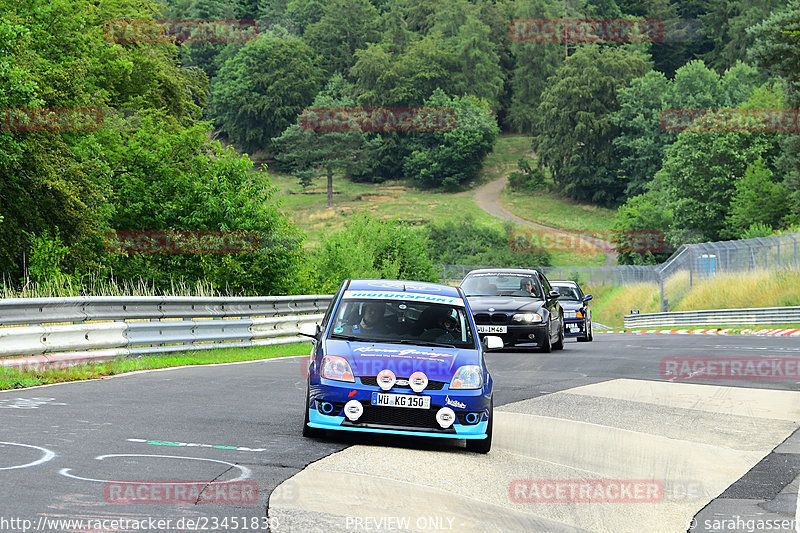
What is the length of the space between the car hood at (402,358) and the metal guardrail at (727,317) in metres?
31.2

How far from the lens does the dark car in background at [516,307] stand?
2123 centimetres

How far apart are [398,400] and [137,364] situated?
8.00 meters

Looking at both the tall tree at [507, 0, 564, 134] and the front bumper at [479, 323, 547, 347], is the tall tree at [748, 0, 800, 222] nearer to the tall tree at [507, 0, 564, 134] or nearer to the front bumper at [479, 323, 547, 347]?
the front bumper at [479, 323, 547, 347]

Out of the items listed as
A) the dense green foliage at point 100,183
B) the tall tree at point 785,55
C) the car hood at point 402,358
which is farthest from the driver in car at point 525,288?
Answer: the tall tree at point 785,55

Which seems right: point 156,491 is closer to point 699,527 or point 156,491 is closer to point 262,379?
point 699,527

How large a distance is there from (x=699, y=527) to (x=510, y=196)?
128 metres

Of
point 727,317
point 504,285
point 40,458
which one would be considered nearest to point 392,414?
point 40,458

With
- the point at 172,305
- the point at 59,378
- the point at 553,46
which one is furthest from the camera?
the point at 553,46

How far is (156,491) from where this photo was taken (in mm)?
6699

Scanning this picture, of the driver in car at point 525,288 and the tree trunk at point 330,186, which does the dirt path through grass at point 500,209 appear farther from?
the driver in car at point 525,288

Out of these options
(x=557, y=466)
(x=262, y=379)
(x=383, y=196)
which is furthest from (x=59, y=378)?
(x=383, y=196)

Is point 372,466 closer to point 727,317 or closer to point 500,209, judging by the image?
point 727,317

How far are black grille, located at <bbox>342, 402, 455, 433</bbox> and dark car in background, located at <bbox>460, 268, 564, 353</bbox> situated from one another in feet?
38.6

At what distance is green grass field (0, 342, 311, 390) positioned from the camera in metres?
13.2
